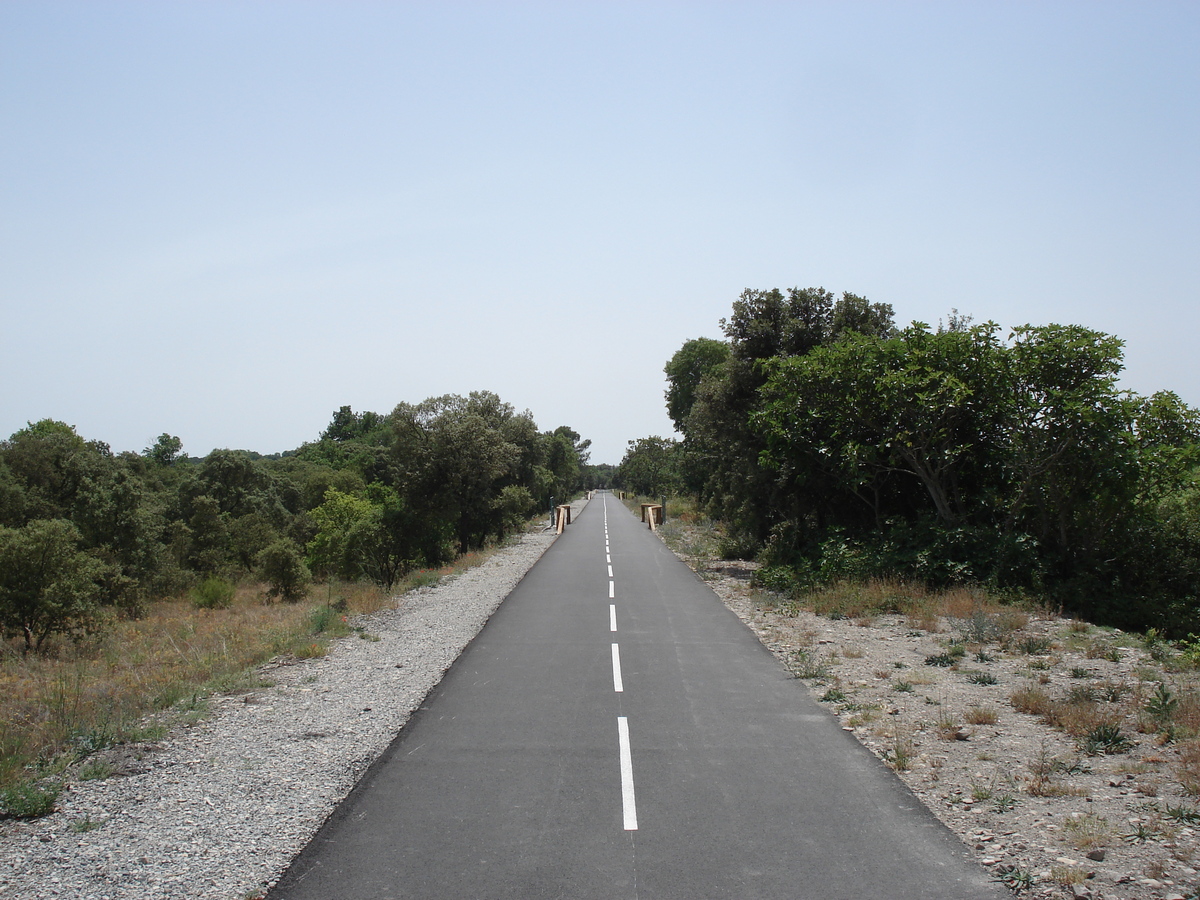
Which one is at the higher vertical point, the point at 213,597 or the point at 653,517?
the point at 653,517

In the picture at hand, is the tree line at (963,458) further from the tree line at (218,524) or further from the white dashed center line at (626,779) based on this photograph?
the tree line at (218,524)

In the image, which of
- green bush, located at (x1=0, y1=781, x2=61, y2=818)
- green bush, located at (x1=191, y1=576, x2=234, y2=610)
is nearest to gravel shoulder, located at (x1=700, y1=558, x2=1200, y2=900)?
green bush, located at (x1=0, y1=781, x2=61, y2=818)

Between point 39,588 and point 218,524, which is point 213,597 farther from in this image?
point 218,524

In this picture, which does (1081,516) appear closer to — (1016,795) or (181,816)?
(1016,795)

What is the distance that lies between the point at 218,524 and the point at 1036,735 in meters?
54.3

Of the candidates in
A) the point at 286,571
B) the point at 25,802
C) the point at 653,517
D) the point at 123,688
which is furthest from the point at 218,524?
the point at 25,802

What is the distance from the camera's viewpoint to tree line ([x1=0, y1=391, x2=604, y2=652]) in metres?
25.5

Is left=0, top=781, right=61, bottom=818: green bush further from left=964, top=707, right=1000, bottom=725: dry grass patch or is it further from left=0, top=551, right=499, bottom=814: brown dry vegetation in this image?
left=964, top=707, right=1000, bottom=725: dry grass patch

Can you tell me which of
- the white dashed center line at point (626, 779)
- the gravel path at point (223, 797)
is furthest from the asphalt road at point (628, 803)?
the gravel path at point (223, 797)

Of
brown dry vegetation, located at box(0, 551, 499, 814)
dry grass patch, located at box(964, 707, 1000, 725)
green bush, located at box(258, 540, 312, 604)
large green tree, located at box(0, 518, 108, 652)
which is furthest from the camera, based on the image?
green bush, located at box(258, 540, 312, 604)

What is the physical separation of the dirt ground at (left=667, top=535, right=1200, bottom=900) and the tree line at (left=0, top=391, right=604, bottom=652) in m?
18.5

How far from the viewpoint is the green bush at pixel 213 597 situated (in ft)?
124

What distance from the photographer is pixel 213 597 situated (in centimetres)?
3809

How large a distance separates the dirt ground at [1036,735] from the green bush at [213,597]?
32.7m
